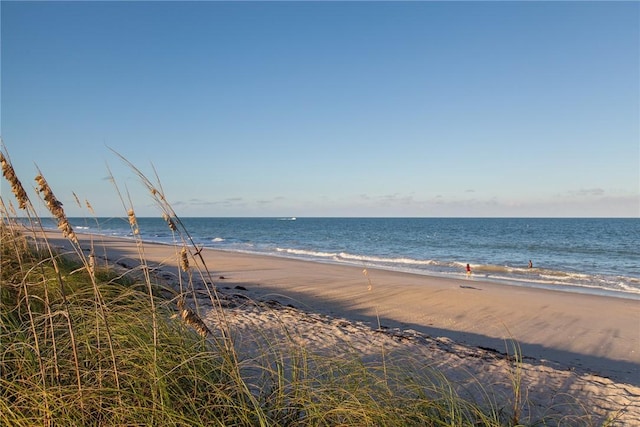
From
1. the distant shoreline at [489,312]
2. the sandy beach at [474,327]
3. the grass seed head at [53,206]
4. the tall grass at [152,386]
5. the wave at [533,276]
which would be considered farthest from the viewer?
the wave at [533,276]

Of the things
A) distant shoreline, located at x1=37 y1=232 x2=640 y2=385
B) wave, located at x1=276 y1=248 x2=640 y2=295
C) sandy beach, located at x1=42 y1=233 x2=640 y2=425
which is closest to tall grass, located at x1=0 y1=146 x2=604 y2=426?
sandy beach, located at x1=42 y1=233 x2=640 y2=425

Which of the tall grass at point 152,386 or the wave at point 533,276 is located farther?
the wave at point 533,276

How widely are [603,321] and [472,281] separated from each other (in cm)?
721

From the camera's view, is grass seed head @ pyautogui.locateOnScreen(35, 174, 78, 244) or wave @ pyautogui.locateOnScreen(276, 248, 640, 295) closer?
grass seed head @ pyautogui.locateOnScreen(35, 174, 78, 244)

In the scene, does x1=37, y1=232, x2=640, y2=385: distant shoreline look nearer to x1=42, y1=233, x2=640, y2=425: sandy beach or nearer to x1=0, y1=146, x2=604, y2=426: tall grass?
x1=42, y1=233, x2=640, y2=425: sandy beach

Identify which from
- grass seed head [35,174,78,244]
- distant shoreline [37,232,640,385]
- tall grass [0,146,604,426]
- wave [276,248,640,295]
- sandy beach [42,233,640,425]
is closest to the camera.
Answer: grass seed head [35,174,78,244]

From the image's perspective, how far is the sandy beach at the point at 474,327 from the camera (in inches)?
209

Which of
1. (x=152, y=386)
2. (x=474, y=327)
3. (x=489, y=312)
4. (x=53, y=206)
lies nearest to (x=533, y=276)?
(x=489, y=312)

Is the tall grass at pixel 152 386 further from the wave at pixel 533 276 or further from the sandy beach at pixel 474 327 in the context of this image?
the wave at pixel 533 276

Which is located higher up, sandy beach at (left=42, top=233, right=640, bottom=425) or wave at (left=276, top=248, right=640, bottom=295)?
sandy beach at (left=42, top=233, right=640, bottom=425)

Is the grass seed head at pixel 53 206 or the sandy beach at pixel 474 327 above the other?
the grass seed head at pixel 53 206

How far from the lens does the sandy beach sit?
5.31 m

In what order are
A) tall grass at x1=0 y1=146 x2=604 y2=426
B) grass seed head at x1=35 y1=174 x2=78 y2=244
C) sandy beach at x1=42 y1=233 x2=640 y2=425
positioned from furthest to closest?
sandy beach at x1=42 y1=233 x2=640 y2=425
tall grass at x1=0 y1=146 x2=604 y2=426
grass seed head at x1=35 y1=174 x2=78 y2=244

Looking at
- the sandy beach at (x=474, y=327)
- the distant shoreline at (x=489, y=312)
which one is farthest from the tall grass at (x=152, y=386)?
the distant shoreline at (x=489, y=312)
